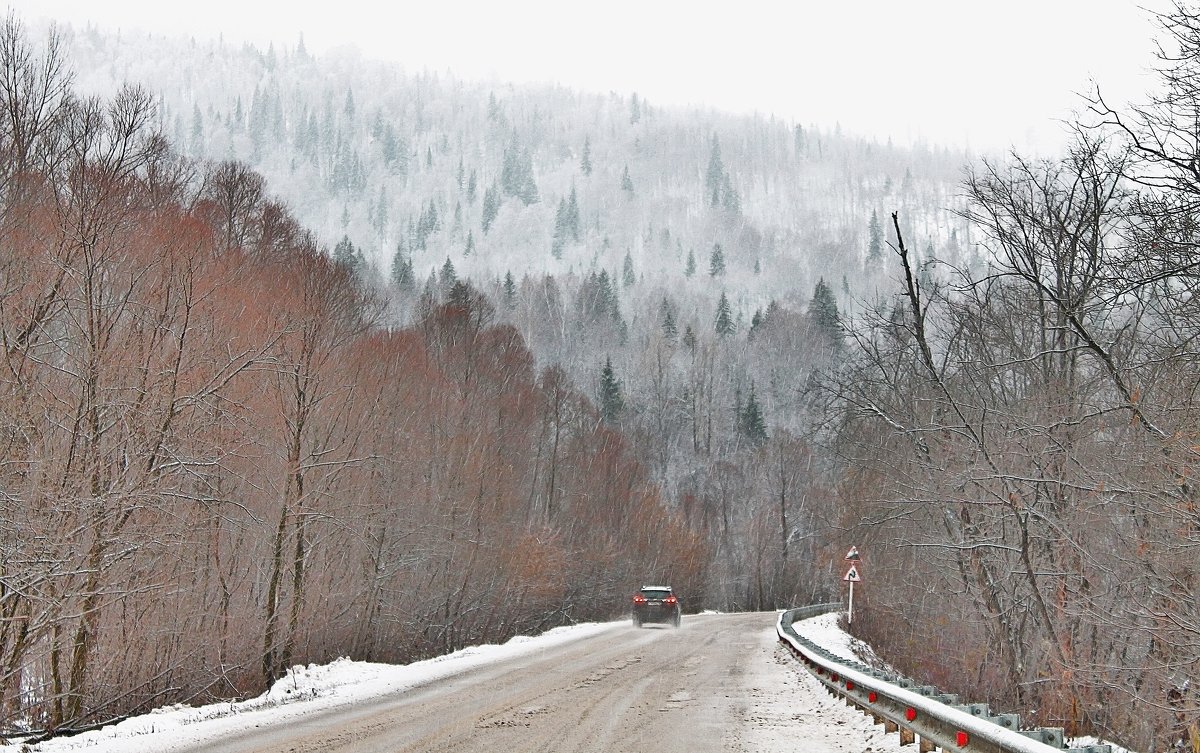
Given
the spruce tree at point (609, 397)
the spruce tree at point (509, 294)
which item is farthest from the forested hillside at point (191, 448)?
the spruce tree at point (509, 294)

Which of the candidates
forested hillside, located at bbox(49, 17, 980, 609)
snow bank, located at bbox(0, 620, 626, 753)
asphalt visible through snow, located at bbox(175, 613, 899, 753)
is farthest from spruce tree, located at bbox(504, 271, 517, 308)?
asphalt visible through snow, located at bbox(175, 613, 899, 753)

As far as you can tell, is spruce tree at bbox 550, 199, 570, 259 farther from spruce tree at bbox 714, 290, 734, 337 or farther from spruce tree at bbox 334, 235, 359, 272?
spruce tree at bbox 334, 235, 359, 272

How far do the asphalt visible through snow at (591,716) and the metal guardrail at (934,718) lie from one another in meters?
0.29

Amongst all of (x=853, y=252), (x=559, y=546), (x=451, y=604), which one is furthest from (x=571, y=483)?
(x=853, y=252)

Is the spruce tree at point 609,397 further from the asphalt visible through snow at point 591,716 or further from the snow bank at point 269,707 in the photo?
the asphalt visible through snow at point 591,716

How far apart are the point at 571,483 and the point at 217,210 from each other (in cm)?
2444

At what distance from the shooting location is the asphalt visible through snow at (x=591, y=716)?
33.3ft

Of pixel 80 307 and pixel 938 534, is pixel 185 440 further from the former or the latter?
pixel 938 534

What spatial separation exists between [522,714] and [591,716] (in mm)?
822

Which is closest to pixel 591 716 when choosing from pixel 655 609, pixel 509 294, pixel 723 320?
pixel 655 609

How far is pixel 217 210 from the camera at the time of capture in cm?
3005

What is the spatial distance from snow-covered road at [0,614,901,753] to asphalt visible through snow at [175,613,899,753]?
0.8 inches

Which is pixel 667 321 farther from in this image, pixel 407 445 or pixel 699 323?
pixel 407 445

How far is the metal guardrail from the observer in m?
7.30
